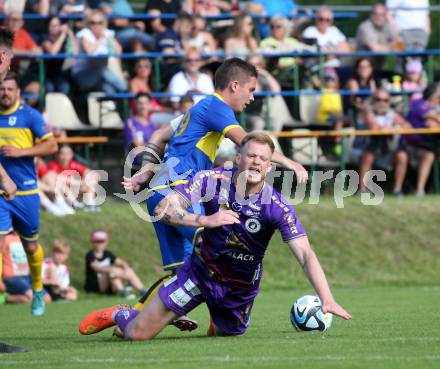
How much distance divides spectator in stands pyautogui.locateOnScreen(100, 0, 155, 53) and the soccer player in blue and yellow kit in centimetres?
1069

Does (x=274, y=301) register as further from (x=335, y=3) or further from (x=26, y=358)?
(x=335, y=3)

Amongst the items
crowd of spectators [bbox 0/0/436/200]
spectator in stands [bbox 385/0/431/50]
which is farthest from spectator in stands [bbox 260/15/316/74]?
spectator in stands [bbox 385/0/431/50]

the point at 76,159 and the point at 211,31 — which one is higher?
the point at 211,31

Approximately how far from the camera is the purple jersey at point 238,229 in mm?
8188

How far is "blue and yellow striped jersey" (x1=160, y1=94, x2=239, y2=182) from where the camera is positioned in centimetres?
936

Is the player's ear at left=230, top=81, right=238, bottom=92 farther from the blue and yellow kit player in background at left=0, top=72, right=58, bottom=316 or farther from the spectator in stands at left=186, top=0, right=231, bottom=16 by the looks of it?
the spectator in stands at left=186, top=0, right=231, bottom=16

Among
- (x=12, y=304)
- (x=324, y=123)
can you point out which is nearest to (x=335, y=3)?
(x=324, y=123)

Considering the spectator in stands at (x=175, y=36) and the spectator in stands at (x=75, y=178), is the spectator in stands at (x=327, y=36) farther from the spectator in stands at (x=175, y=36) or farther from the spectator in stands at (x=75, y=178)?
the spectator in stands at (x=75, y=178)

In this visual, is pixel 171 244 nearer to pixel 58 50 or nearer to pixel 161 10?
pixel 58 50

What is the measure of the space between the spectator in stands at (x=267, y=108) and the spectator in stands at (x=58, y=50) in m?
3.42

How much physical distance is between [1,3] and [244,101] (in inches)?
453

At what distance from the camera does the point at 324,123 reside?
20578 millimetres

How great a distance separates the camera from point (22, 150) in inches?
493

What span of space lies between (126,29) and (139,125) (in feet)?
10.2
